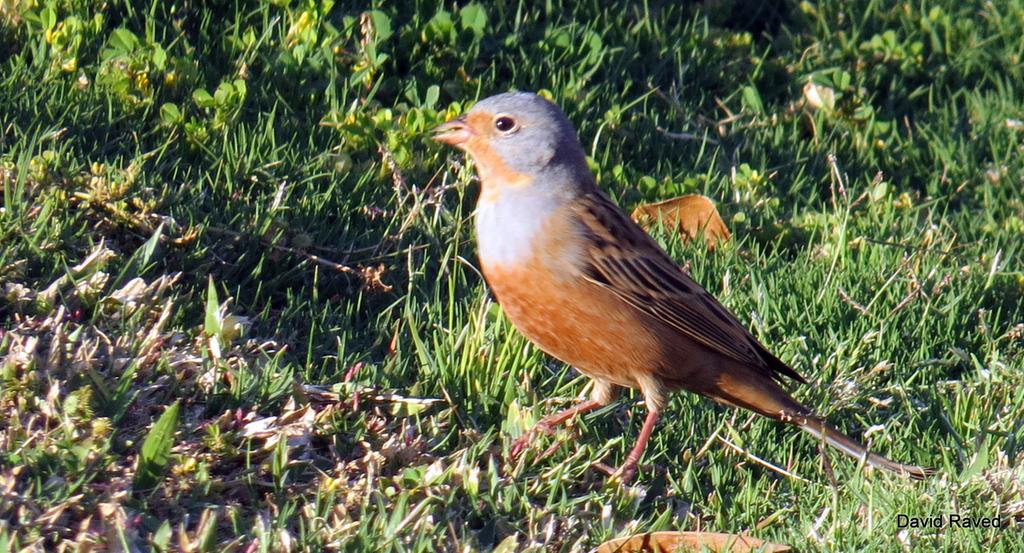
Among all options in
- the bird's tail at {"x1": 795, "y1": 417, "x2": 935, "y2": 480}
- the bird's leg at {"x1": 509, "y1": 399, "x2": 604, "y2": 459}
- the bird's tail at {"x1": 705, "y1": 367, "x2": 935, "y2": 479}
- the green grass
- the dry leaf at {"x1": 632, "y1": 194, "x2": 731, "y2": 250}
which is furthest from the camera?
the dry leaf at {"x1": 632, "y1": 194, "x2": 731, "y2": 250}

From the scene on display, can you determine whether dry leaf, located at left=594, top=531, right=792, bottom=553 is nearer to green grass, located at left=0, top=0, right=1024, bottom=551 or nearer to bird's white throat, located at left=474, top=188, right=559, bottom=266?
green grass, located at left=0, top=0, right=1024, bottom=551

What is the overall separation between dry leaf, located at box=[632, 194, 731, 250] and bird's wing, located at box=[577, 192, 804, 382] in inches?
40.6

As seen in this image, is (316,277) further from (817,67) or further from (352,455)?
(817,67)

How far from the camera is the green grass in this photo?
4.52m

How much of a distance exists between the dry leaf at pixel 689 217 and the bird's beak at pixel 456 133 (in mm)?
1323

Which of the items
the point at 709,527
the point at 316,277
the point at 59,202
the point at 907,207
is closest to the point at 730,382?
the point at 709,527

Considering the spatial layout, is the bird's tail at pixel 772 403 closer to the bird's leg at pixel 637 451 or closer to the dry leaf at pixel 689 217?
the bird's leg at pixel 637 451

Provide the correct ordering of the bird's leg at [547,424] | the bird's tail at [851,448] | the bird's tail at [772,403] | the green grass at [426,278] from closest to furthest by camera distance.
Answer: the green grass at [426,278]
the bird's leg at [547,424]
the bird's tail at [851,448]
the bird's tail at [772,403]

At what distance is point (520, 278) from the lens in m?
5.15

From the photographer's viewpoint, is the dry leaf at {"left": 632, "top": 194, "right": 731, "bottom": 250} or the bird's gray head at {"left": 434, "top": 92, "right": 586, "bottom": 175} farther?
the dry leaf at {"left": 632, "top": 194, "right": 731, "bottom": 250}

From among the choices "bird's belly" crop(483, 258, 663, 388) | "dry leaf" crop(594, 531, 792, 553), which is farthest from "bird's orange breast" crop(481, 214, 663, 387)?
"dry leaf" crop(594, 531, 792, 553)

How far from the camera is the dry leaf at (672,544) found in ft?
15.0

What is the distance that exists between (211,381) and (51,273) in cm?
86

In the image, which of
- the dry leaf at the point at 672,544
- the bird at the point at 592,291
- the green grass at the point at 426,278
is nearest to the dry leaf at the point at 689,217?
the green grass at the point at 426,278
